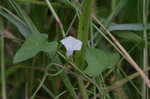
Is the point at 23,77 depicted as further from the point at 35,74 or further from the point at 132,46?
the point at 132,46

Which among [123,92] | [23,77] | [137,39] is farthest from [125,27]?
[23,77]

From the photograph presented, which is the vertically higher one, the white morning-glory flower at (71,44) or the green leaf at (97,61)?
the white morning-glory flower at (71,44)

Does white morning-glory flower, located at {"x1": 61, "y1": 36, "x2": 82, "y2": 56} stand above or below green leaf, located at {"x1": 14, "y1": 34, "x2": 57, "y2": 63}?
above

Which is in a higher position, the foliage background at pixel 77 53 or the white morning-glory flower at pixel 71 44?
the white morning-glory flower at pixel 71 44
